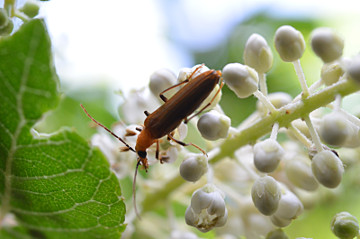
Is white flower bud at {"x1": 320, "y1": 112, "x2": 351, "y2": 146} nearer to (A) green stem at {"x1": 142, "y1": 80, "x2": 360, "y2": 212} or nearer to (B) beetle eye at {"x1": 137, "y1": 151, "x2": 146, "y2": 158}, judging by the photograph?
(A) green stem at {"x1": 142, "y1": 80, "x2": 360, "y2": 212}

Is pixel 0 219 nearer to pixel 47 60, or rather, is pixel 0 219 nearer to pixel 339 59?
pixel 47 60

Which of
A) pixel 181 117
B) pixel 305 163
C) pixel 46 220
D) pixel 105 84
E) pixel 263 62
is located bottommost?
pixel 105 84

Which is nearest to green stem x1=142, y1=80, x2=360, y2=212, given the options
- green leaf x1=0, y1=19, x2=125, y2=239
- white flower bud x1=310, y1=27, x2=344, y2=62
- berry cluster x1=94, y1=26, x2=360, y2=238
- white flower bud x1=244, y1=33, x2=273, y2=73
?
berry cluster x1=94, y1=26, x2=360, y2=238

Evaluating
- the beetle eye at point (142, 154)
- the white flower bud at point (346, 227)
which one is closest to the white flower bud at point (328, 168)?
the white flower bud at point (346, 227)

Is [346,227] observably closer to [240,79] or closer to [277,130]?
[277,130]

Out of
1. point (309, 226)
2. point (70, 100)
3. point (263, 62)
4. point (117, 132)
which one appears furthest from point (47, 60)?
point (309, 226)

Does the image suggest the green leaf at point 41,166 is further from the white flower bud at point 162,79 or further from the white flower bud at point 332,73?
the white flower bud at point 332,73

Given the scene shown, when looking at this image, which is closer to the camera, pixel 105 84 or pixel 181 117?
pixel 181 117
